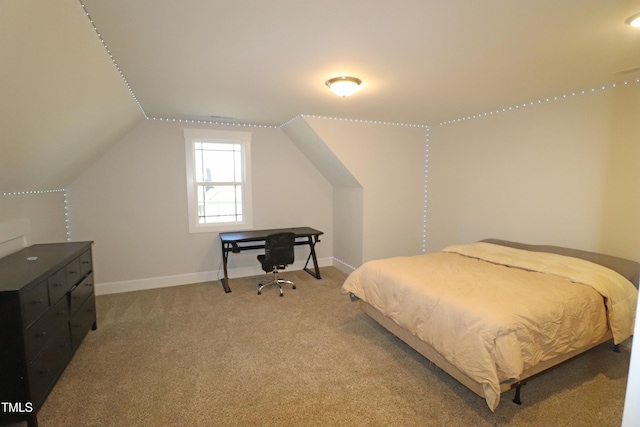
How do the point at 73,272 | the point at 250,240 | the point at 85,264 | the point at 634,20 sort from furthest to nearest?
the point at 250,240 < the point at 85,264 < the point at 73,272 < the point at 634,20

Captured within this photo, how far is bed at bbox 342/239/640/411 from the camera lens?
1.91 m

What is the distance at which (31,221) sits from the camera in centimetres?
292

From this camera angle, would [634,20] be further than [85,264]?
No

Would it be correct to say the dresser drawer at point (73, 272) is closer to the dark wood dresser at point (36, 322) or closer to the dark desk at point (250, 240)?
the dark wood dresser at point (36, 322)

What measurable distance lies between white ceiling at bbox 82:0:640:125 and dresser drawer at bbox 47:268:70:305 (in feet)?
5.38

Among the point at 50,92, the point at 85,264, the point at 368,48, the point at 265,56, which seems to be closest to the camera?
the point at 50,92

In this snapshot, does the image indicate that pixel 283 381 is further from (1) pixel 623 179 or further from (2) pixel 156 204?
(1) pixel 623 179

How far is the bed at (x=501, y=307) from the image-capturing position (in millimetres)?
1911

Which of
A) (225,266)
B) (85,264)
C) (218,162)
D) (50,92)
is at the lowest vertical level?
(225,266)

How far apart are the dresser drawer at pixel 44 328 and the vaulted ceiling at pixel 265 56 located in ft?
3.42

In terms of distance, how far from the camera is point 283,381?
233 centimetres

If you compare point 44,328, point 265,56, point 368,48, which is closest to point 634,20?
point 368,48

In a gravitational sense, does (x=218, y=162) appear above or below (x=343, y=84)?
below

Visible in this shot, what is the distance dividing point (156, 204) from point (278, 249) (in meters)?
1.82
